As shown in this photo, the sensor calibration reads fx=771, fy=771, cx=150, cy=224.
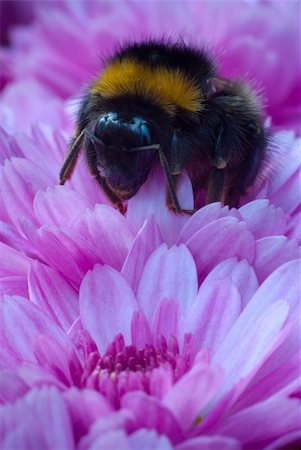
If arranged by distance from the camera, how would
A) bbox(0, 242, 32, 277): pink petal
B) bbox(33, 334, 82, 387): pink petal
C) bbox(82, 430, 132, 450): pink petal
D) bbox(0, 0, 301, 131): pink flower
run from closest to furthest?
1. bbox(82, 430, 132, 450): pink petal
2. bbox(33, 334, 82, 387): pink petal
3. bbox(0, 242, 32, 277): pink petal
4. bbox(0, 0, 301, 131): pink flower

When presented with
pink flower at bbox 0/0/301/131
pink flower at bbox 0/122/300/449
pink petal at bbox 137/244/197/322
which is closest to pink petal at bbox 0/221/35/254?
pink flower at bbox 0/122/300/449

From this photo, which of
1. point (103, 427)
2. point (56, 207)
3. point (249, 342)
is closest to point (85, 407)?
point (103, 427)

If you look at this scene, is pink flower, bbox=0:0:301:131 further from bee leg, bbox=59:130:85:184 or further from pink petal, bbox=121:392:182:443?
pink petal, bbox=121:392:182:443

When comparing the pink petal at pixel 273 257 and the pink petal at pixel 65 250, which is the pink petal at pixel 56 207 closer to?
the pink petal at pixel 65 250

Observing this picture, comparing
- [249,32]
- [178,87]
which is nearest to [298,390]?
[178,87]

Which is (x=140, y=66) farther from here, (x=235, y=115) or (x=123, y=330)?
(x=123, y=330)

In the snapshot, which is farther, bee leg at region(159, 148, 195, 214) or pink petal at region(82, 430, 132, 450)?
bee leg at region(159, 148, 195, 214)

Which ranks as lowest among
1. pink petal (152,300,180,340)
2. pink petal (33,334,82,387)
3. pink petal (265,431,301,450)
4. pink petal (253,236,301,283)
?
pink petal (33,334,82,387)
